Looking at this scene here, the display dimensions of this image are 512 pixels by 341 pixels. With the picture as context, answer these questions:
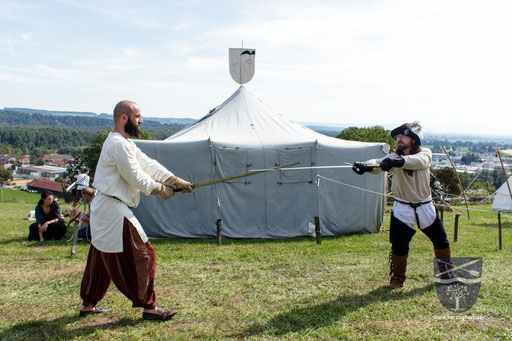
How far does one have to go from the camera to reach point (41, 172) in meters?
93.9

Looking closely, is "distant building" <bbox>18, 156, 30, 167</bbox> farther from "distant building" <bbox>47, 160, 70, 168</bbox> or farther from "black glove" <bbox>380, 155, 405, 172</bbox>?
"black glove" <bbox>380, 155, 405, 172</bbox>

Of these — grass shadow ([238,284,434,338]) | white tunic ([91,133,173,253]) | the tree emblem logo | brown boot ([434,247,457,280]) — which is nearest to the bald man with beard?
white tunic ([91,133,173,253])

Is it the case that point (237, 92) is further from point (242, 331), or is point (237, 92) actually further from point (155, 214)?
point (242, 331)

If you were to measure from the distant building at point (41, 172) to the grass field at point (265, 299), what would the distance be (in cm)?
9092

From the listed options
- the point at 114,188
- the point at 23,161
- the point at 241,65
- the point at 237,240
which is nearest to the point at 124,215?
the point at 114,188

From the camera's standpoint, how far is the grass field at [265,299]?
3.06 metres

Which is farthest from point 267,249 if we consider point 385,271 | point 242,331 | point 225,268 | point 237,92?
point 237,92

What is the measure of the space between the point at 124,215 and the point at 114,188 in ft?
0.72

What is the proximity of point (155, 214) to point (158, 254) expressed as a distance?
1.81 meters

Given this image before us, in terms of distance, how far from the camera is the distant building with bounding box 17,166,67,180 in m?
91.8

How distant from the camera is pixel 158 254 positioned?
19.1ft

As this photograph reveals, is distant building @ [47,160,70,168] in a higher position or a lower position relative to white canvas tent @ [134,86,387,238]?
lower

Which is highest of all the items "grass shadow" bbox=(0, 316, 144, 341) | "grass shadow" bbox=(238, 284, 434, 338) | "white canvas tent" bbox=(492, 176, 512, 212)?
"grass shadow" bbox=(238, 284, 434, 338)

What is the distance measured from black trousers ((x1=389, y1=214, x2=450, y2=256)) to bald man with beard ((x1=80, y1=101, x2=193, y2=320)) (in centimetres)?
221
